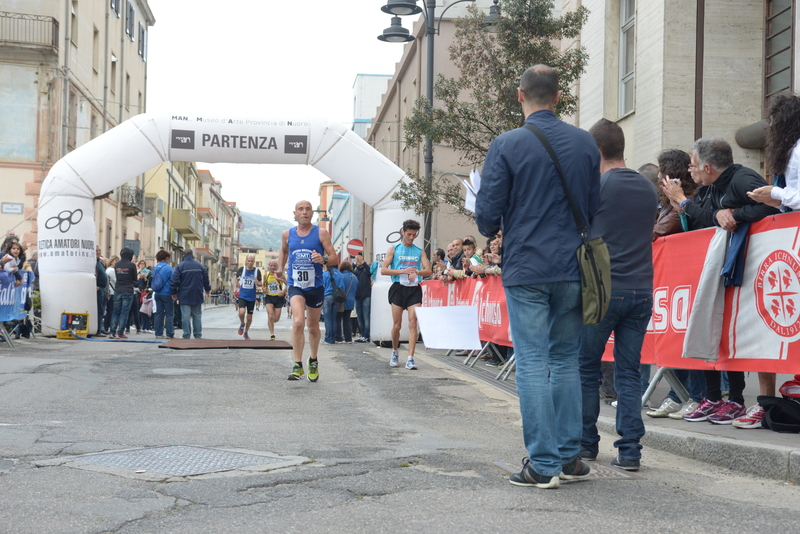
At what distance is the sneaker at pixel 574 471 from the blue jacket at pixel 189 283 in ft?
47.7

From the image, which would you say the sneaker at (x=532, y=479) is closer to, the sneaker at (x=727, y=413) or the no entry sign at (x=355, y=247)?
the sneaker at (x=727, y=413)

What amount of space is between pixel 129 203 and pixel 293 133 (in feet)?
81.2

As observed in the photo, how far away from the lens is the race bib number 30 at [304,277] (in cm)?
990

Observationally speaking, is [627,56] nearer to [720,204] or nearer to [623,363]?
[720,204]

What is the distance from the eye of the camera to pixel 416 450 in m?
5.30

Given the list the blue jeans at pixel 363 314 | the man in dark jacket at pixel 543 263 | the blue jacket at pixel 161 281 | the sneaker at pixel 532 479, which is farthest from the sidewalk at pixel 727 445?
the blue jacket at pixel 161 281

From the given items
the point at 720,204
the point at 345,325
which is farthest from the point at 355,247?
the point at 720,204

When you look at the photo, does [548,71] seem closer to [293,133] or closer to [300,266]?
[300,266]

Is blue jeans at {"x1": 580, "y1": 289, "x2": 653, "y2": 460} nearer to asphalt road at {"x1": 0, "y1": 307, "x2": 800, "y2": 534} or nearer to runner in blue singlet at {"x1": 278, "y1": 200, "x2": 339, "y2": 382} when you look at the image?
asphalt road at {"x1": 0, "y1": 307, "x2": 800, "y2": 534}

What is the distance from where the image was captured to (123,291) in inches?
768

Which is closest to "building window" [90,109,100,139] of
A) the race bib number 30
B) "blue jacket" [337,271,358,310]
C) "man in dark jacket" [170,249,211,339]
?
"man in dark jacket" [170,249,211,339]

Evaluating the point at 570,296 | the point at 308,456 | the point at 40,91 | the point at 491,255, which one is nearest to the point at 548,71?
the point at 570,296

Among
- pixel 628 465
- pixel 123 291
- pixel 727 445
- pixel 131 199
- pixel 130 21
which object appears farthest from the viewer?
pixel 130 21

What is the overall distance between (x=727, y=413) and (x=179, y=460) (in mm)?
3666
